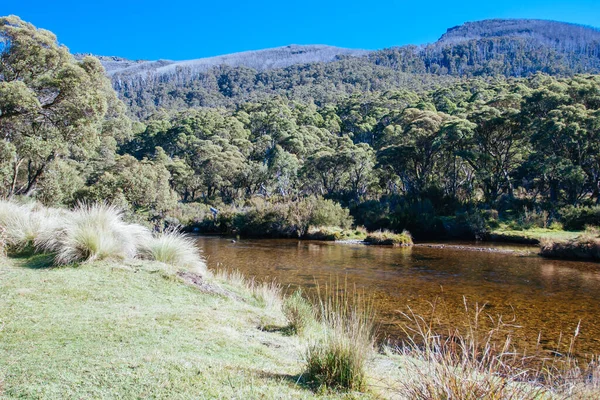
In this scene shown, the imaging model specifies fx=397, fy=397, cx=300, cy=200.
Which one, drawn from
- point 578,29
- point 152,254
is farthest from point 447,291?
point 578,29

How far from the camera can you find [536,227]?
28750 millimetres

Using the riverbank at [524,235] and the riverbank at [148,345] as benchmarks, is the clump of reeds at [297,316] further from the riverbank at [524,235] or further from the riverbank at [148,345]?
the riverbank at [524,235]

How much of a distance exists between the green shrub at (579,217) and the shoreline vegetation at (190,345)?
77.9 feet

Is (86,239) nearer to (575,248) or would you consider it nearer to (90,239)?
(90,239)

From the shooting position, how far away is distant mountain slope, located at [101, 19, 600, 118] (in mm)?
125000

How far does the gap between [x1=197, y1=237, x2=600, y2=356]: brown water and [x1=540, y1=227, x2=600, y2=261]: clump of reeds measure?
869 millimetres

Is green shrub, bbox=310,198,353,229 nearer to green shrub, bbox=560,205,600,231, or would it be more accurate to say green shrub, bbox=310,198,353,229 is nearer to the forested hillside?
the forested hillside

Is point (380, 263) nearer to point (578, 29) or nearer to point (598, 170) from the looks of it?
point (598, 170)

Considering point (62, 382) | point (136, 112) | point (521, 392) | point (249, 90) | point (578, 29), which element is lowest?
point (62, 382)

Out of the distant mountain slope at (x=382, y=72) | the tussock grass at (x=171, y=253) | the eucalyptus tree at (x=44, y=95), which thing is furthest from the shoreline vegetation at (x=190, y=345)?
the distant mountain slope at (x=382, y=72)

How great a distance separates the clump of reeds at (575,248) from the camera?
19.0m

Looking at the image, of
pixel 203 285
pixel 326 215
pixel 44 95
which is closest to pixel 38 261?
pixel 203 285

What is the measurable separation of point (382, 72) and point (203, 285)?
14030 centimetres

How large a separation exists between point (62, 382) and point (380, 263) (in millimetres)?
16202
